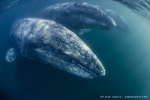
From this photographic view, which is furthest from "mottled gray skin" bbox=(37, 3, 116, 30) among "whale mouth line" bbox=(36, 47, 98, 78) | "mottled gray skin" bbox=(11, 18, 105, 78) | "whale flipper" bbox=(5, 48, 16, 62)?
"whale flipper" bbox=(5, 48, 16, 62)

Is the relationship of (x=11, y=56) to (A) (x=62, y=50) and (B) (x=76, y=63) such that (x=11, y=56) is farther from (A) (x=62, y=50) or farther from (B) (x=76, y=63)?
(B) (x=76, y=63)

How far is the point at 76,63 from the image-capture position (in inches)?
245

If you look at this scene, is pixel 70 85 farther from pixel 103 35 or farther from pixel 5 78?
pixel 103 35

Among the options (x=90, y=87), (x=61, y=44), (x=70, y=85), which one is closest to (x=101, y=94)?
(x=90, y=87)

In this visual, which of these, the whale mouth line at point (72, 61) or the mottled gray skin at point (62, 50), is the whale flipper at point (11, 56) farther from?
the whale mouth line at point (72, 61)

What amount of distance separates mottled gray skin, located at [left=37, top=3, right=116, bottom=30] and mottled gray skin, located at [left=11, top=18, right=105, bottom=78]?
2.77 metres

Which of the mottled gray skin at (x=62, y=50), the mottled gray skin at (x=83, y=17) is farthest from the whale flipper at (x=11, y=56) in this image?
the mottled gray skin at (x=83, y=17)

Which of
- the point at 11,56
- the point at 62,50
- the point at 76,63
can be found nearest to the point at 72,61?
the point at 76,63

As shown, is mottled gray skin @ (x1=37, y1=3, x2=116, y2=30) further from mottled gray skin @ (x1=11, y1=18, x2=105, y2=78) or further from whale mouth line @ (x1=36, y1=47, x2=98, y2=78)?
whale mouth line @ (x1=36, y1=47, x2=98, y2=78)

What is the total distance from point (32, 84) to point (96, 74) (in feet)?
17.5

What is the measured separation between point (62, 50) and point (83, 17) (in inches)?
155

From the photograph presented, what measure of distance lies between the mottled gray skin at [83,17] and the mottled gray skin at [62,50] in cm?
277

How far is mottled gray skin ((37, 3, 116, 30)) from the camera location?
8993 mm

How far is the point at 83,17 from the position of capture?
932 centimetres
